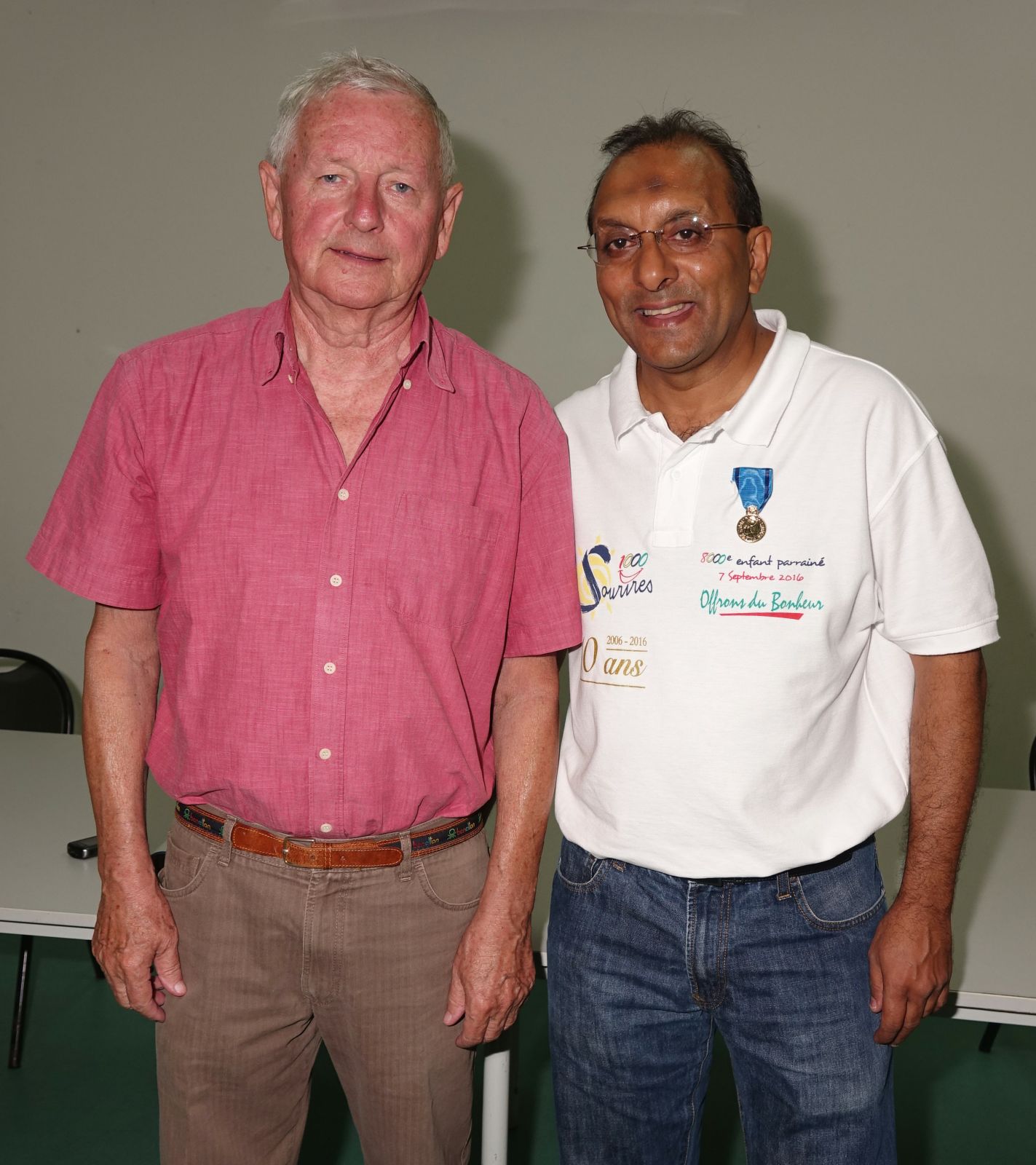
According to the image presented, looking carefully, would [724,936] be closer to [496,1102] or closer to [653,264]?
[496,1102]

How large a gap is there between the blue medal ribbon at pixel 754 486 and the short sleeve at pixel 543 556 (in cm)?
26

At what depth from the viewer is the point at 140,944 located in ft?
5.40

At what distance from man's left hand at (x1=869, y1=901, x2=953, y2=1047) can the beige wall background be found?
102 inches

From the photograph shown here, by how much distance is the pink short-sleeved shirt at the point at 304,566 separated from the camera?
1.62 meters

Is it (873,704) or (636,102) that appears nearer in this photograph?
(873,704)

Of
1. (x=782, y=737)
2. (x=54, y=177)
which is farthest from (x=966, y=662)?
(x=54, y=177)

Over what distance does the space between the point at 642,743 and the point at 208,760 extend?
0.62 meters

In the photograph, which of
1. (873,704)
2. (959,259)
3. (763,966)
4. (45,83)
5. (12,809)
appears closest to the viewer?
(763,966)

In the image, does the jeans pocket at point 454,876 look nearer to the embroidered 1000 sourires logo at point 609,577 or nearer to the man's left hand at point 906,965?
the embroidered 1000 sourires logo at point 609,577

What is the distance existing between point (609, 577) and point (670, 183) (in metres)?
0.59

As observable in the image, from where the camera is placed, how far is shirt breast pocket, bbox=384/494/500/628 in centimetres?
164

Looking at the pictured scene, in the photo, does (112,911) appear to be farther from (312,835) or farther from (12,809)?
(12,809)

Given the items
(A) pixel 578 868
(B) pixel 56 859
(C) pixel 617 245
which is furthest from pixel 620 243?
(B) pixel 56 859

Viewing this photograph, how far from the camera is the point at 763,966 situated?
159 centimetres
